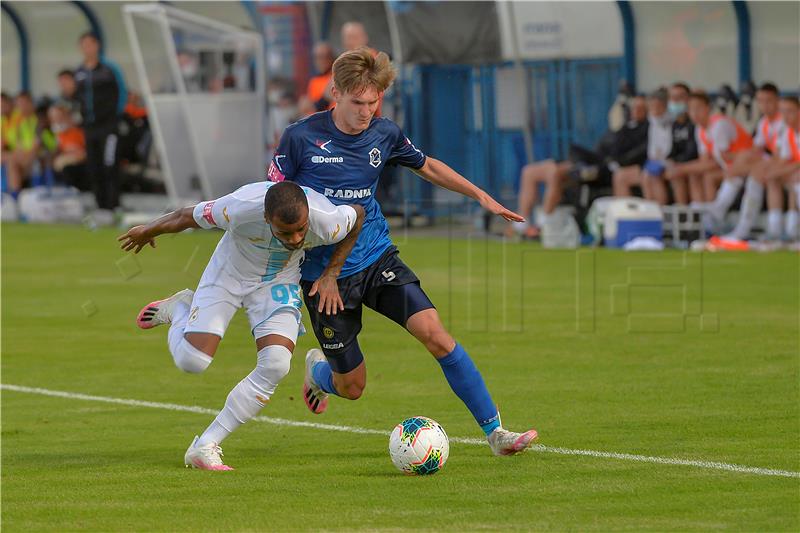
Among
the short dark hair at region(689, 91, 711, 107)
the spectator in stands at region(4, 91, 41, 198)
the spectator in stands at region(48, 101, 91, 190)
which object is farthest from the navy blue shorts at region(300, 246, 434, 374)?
the spectator in stands at region(4, 91, 41, 198)

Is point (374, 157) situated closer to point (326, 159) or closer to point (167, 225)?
point (326, 159)

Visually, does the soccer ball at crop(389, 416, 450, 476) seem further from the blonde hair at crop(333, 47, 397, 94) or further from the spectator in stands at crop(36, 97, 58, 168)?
the spectator in stands at crop(36, 97, 58, 168)

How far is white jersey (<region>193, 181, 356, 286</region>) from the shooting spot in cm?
782

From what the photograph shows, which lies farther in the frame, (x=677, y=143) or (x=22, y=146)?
(x=22, y=146)

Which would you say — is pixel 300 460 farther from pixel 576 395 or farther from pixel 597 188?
pixel 597 188

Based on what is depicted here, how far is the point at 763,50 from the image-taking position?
73.5 feet

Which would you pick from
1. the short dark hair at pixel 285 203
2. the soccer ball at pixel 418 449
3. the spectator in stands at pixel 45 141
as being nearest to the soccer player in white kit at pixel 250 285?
the short dark hair at pixel 285 203

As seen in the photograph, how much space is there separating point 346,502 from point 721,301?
30.5ft

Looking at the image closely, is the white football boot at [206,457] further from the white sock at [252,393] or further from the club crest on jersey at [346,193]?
the club crest on jersey at [346,193]

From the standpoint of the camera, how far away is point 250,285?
321 inches

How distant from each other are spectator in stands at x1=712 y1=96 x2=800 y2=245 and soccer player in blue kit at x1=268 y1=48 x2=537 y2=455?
12.9m

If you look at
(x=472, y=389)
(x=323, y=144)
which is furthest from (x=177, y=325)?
(x=472, y=389)

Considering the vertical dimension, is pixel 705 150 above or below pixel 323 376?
above

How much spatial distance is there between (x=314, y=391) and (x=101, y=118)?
821 inches
